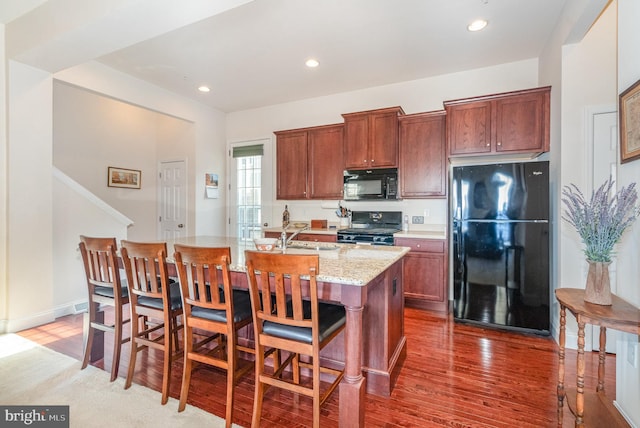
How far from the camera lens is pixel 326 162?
14.5 ft

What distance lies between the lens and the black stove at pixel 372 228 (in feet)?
12.1

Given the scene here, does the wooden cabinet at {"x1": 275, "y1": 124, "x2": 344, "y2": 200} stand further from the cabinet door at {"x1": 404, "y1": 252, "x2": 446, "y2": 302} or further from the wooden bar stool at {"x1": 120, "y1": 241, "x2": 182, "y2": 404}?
the wooden bar stool at {"x1": 120, "y1": 241, "x2": 182, "y2": 404}

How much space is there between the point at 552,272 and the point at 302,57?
138 inches

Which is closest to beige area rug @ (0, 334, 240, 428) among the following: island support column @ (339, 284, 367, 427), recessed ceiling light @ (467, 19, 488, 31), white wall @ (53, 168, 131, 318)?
island support column @ (339, 284, 367, 427)

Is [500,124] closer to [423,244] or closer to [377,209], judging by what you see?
[423,244]

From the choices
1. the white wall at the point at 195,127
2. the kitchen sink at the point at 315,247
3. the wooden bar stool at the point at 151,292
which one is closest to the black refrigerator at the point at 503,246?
the kitchen sink at the point at 315,247

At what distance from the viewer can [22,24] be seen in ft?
9.21

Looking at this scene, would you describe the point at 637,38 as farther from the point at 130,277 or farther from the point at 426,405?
the point at 130,277

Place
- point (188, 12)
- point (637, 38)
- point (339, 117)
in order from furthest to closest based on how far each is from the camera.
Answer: point (339, 117) → point (188, 12) → point (637, 38)

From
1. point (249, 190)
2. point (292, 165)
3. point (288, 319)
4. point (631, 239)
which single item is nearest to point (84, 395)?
point (288, 319)

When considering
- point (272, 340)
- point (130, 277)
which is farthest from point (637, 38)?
point (130, 277)

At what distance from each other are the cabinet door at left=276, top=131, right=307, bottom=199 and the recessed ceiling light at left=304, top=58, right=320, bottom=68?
3.42 feet

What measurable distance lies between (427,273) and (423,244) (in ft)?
1.13

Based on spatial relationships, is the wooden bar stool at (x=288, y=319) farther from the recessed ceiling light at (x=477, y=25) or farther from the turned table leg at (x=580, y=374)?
the recessed ceiling light at (x=477, y=25)
